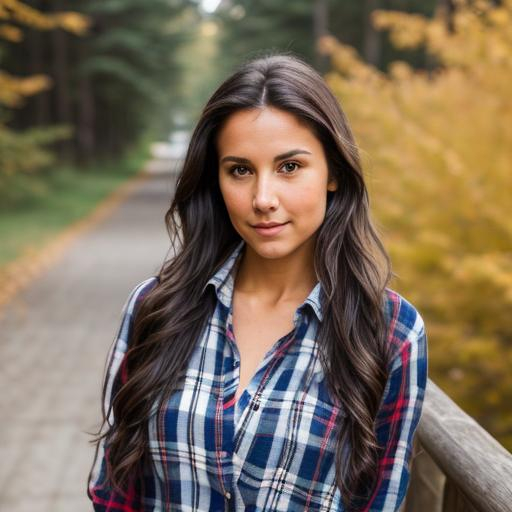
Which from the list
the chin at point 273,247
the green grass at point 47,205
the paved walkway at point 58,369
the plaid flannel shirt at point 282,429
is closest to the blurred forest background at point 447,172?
the green grass at point 47,205

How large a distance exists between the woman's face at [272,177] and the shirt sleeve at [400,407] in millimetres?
322

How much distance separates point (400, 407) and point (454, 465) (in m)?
0.20

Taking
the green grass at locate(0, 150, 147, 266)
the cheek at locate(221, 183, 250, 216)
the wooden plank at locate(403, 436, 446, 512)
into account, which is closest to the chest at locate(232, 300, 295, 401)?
the cheek at locate(221, 183, 250, 216)

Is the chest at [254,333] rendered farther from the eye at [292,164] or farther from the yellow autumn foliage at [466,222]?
the yellow autumn foliage at [466,222]

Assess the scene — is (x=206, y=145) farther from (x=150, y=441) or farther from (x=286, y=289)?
(x=150, y=441)

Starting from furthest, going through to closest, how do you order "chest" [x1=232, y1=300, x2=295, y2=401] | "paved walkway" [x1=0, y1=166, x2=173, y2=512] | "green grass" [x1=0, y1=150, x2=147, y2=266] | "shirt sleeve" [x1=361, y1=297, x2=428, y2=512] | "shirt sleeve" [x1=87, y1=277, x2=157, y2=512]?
"green grass" [x1=0, y1=150, x2=147, y2=266], "paved walkway" [x1=0, y1=166, x2=173, y2=512], "shirt sleeve" [x1=87, y1=277, x2=157, y2=512], "chest" [x1=232, y1=300, x2=295, y2=401], "shirt sleeve" [x1=361, y1=297, x2=428, y2=512]

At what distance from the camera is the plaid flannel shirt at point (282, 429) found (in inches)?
63.7

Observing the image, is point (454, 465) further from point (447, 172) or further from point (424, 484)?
point (447, 172)

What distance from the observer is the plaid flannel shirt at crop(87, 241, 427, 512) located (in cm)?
162

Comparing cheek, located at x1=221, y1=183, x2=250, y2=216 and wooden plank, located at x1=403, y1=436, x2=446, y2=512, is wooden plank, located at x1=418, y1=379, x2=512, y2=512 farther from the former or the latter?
cheek, located at x1=221, y1=183, x2=250, y2=216

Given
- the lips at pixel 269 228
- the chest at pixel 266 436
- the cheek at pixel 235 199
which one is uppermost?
the cheek at pixel 235 199

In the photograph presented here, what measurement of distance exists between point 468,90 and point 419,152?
4.71ft

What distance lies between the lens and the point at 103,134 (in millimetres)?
34656

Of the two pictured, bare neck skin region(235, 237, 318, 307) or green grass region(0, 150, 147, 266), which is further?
green grass region(0, 150, 147, 266)
